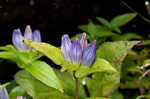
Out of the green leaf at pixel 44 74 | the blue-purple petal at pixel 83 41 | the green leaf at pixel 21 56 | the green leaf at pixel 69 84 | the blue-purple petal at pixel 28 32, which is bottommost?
the green leaf at pixel 69 84

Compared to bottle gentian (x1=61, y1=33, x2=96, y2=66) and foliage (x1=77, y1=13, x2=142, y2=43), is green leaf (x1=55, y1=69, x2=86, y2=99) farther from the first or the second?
foliage (x1=77, y1=13, x2=142, y2=43)

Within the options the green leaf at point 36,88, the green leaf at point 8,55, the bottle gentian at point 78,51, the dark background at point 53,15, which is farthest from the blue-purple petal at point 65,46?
the dark background at point 53,15

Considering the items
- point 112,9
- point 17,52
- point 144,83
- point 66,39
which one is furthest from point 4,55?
point 112,9

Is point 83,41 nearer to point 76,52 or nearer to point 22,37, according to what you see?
point 76,52

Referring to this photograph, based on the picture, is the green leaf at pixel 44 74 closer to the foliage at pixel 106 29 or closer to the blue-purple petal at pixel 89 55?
the blue-purple petal at pixel 89 55

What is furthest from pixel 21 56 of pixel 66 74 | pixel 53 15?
pixel 53 15

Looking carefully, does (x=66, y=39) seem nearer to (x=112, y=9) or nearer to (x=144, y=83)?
(x=144, y=83)

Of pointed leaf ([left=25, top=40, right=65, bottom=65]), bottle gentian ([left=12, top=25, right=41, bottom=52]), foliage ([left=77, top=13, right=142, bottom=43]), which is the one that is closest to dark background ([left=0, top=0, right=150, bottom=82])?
foliage ([left=77, top=13, right=142, bottom=43])
